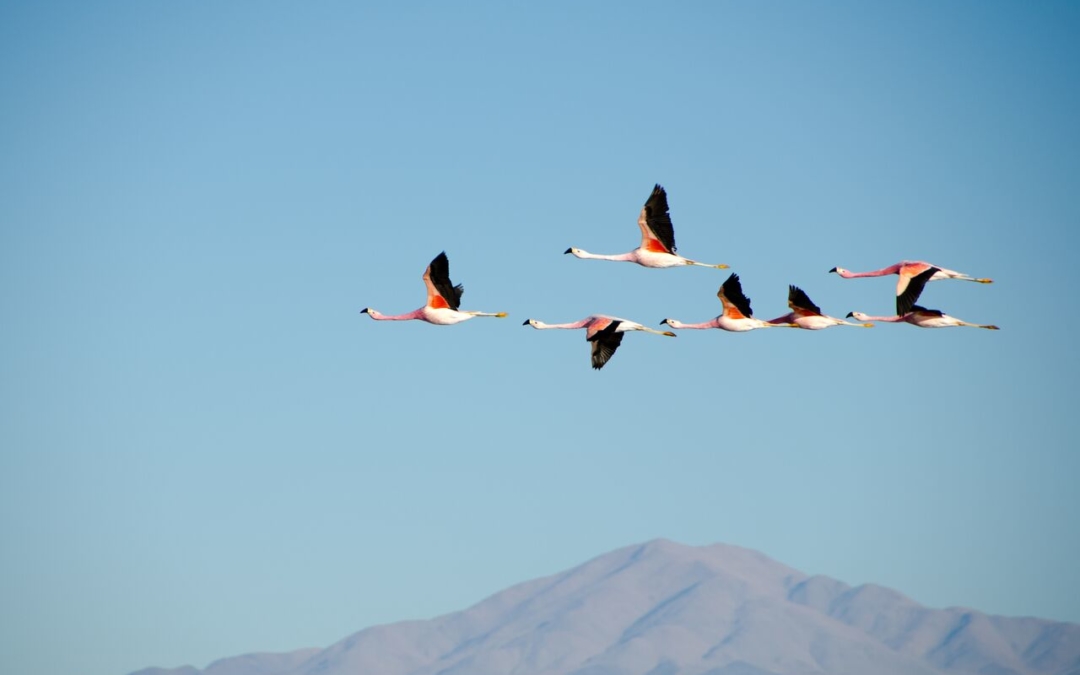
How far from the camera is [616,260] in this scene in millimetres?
53719

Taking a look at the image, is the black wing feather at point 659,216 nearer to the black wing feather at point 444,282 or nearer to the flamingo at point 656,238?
the flamingo at point 656,238

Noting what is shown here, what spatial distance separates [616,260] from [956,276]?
1057 centimetres

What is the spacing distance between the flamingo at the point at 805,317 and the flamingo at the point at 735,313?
12.8 inches

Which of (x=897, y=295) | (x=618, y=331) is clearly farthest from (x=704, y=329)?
(x=897, y=295)

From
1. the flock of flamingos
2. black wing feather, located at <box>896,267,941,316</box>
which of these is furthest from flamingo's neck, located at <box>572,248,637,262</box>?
black wing feather, located at <box>896,267,941,316</box>

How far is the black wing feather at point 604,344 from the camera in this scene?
53688mm

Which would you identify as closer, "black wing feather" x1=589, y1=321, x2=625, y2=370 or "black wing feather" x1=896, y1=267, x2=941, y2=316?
"black wing feather" x1=896, y1=267, x2=941, y2=316

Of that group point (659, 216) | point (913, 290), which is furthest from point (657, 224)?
point (913, 290)

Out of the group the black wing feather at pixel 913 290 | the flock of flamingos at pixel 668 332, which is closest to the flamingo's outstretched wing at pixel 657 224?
the flock of flamingos at pixel 668 332

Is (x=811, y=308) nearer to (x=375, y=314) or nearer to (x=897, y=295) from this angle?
(x=897, y=295)

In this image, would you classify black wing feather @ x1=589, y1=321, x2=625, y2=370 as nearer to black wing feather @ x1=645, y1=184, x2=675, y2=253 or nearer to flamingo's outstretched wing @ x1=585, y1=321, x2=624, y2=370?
flamingo's outstretched wing @ x1=585, y1=321, x2=624, y2=370

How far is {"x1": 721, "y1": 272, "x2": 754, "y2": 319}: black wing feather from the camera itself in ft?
170

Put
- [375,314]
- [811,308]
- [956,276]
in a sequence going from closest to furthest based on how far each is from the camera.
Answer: [956,276] < [811,308] < [375,314]

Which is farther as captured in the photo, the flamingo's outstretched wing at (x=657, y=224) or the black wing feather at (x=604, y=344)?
the black wing feather at (x=604, y=344)
